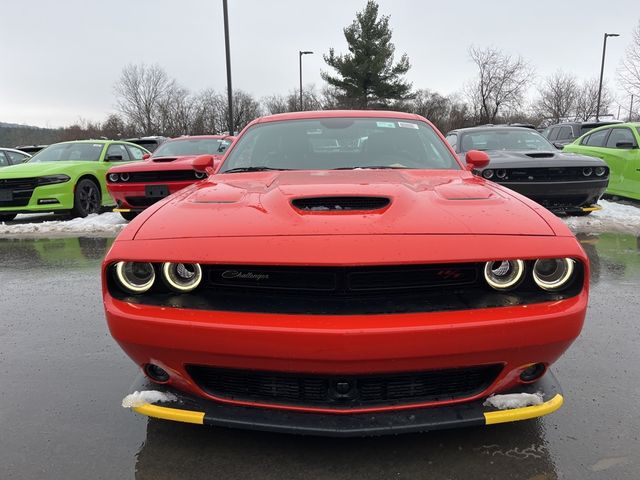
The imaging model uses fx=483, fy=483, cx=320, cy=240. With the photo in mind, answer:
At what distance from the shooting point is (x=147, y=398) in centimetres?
192

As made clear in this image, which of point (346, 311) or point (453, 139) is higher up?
point (453, 139)

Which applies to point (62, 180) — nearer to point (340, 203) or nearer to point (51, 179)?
point (51, 179)

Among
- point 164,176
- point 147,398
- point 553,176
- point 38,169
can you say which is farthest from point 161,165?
point 147,398

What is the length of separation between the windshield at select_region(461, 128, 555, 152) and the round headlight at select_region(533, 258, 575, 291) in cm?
649

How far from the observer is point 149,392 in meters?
1.94

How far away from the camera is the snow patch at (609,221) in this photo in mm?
7013

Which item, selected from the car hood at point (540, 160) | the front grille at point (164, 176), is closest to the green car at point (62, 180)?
the front grille at point (164, 176)

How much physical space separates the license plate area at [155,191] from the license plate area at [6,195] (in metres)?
2.72

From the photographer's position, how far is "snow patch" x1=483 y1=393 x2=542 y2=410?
184cm

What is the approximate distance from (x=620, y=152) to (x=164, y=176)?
26.3 feet

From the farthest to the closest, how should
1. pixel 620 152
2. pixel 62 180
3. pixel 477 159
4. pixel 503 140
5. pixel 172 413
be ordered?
pixel 620 152
pixel 62 180
pixel 503 140
pixel 477 159
pixel 172 413

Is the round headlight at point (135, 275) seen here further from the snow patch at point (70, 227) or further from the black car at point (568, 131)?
the black car at point (568, 131)

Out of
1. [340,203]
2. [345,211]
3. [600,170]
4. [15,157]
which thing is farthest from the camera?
[15,157]

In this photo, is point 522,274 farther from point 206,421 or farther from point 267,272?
point 206,421
